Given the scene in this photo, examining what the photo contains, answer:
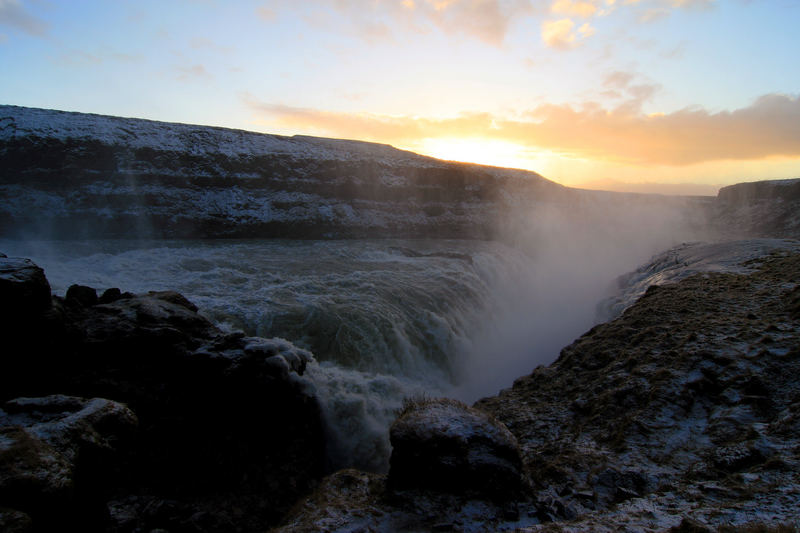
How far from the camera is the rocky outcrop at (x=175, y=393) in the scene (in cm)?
625

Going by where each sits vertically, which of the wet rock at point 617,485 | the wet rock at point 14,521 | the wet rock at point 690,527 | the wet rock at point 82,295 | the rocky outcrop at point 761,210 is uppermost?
the rocky outcrop at point 761,210

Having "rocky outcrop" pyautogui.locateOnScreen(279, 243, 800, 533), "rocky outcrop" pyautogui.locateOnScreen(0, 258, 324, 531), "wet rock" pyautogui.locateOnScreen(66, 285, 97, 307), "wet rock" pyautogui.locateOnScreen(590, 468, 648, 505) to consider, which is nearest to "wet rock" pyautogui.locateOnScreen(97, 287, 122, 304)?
"rocky outcrop" pyautogui.locateOnScreen(0, 258, 324, 531)

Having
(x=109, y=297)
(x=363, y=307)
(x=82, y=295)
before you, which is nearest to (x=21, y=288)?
(x=82, y=295)

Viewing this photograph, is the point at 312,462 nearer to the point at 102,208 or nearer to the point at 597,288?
the point at 102,208

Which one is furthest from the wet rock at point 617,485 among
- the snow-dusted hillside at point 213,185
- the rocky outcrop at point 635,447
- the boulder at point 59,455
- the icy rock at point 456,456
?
the snow-dusted hillside at point 213,185

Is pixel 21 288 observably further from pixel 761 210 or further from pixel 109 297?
pixel 761 210

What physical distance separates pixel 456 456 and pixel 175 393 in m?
4.68

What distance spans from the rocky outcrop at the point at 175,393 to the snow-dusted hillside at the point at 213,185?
15.6 metres

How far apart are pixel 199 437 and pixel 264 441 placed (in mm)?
997

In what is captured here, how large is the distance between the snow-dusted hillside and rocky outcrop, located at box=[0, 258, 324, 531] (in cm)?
1563

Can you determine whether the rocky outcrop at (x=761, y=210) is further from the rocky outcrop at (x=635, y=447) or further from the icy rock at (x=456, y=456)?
the icy rock at (x=456, y=456)

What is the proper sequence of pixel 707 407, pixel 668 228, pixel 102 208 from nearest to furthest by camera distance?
1. pixel 707 407
2. pixel 102 208
3. pixel 668 228

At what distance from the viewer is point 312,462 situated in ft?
25.8

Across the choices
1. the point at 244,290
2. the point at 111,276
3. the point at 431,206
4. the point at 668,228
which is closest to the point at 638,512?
the point at 244,290
